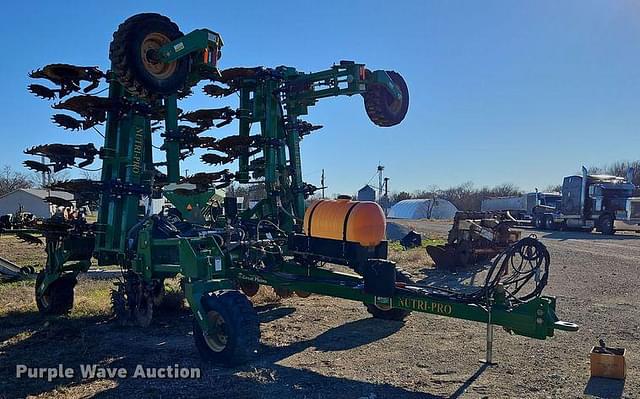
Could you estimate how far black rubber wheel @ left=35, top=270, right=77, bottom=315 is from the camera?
31.2 feet

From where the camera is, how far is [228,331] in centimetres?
636

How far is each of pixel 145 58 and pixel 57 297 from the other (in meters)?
4.41

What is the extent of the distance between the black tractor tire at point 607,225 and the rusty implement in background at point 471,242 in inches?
731

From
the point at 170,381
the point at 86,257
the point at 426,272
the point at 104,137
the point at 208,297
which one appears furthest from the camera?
the point at 426,272

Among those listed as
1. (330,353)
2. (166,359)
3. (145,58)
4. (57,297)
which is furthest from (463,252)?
(145,58)

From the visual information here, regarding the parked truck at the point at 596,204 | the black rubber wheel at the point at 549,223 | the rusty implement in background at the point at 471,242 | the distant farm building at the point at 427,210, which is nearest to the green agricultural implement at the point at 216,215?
the rusty implement in background at the point at 471,242

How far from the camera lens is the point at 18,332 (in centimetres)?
840

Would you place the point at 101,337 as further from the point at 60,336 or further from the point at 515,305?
the point at 515,305

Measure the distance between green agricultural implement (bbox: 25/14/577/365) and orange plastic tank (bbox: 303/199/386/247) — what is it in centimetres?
2

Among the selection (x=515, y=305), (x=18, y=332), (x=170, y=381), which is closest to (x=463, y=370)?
(x=515, y=305)

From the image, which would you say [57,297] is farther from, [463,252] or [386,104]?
[463,252]

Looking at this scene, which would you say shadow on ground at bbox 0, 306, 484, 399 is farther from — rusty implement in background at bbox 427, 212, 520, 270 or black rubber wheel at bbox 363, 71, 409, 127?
rusty implement in background at bbox 427, 212, 520, 270

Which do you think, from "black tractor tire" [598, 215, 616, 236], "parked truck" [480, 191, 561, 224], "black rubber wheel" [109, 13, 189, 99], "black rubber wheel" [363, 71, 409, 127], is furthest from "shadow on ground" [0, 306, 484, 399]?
"black tractor tire" [598, 215, 616, 236]

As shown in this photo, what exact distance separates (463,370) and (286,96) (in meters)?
6.00
